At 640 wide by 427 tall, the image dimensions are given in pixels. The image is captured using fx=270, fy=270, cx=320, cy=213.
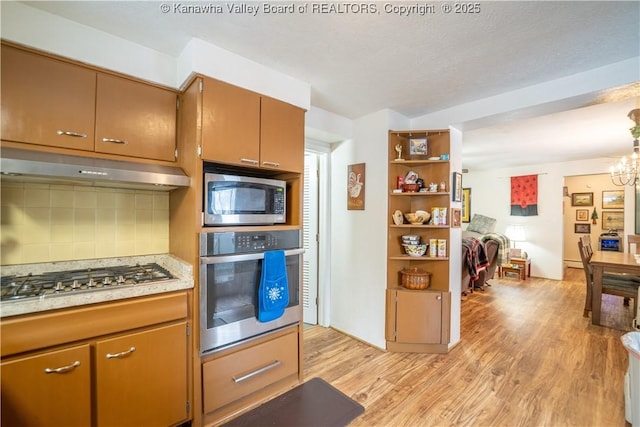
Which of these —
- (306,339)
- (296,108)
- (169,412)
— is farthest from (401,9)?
(306,339)

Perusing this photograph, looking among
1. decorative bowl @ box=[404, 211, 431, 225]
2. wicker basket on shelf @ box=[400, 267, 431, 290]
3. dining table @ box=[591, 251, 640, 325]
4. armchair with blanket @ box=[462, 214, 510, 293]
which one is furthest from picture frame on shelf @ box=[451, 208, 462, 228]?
dining table @ box=[591, 251, 640, 325]

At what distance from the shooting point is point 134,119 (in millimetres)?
1629

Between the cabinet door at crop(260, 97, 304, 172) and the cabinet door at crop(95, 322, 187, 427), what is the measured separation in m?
1.16

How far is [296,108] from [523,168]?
19.1ft

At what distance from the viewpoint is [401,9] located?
134 centimetres

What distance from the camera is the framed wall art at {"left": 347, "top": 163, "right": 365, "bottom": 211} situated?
2752 millimetres

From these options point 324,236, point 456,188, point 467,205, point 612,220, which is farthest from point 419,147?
point 612,220

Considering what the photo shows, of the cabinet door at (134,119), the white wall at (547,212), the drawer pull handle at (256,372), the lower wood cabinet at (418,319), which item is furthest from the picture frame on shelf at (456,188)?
the white wall at (547,212)

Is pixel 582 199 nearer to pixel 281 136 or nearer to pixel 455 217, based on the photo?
pixel 455 217

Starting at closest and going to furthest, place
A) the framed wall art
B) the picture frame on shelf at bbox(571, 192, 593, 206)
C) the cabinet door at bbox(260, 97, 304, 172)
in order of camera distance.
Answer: the cabinet door at bbox(260, 97, 304, 172) → the framed wall art → the picture frame on shelf at bbox(571, 192, 593, 206)

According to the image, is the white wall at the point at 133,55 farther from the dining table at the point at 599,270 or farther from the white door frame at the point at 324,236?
the dining table at the point at 599,270

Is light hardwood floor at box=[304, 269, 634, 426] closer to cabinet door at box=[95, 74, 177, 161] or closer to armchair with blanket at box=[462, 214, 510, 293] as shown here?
armchair with blanket at box=[462, 214, 510, 293]

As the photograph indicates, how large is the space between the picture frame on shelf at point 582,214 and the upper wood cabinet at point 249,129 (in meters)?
8.21

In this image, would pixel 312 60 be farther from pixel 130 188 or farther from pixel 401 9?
pixel 130 188
